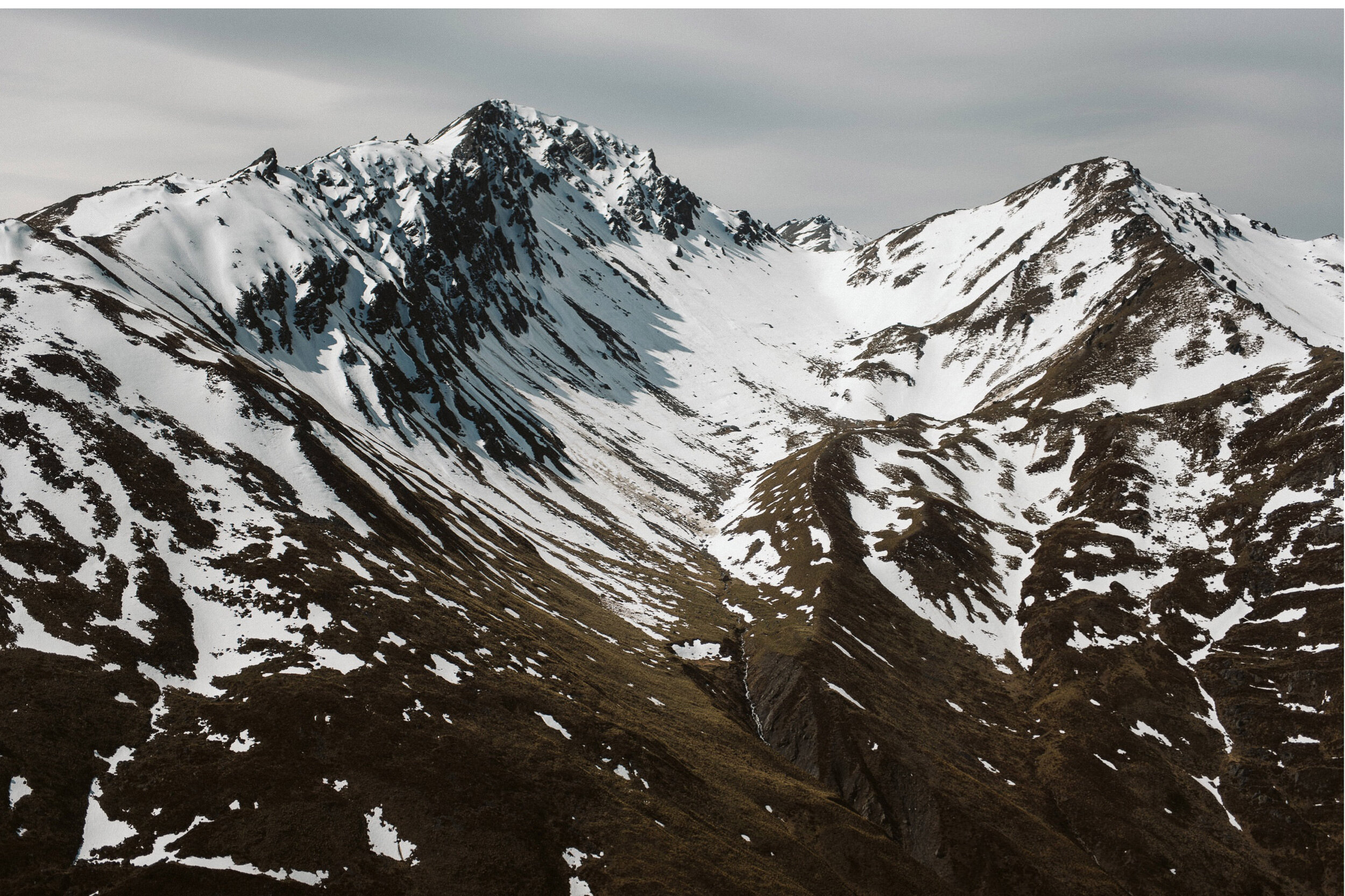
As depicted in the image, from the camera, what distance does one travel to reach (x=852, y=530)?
4934 inches

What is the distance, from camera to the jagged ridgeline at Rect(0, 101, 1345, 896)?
42.9 metres

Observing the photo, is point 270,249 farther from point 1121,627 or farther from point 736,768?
point 1121,627

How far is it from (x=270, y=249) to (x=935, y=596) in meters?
153

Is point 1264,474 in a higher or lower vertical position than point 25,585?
higher

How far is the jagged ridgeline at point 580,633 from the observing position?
141 ft

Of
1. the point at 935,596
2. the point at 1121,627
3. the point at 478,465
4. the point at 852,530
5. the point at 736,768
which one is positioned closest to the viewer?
the point at 736,768

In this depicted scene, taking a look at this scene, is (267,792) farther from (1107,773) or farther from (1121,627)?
(1121,627)

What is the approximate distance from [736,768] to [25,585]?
184ft

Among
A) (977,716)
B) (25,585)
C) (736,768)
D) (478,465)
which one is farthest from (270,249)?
(977,716)

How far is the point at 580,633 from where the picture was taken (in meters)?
83.2

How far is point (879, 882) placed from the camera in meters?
55.9

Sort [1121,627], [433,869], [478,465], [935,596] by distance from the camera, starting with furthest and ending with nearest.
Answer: [478,465] < [935,596] < [1121,627] < [433,869]

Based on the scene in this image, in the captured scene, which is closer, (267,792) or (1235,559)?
(267,792)

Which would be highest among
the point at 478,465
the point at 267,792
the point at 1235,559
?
the point at 478,465
